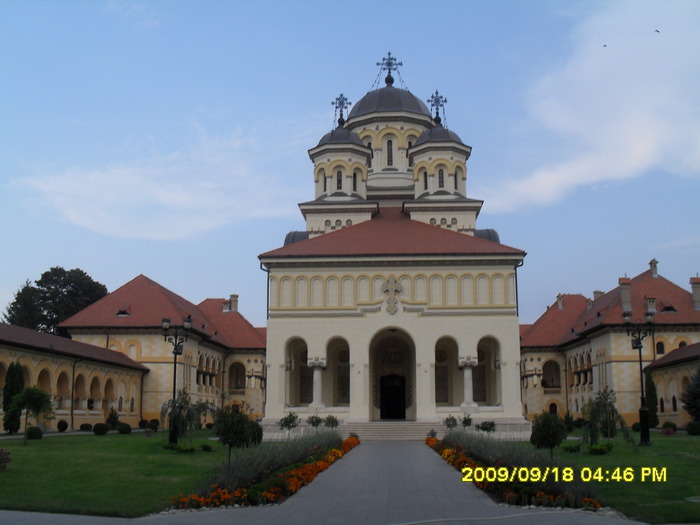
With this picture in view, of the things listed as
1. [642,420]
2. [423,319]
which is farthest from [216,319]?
[642,420]

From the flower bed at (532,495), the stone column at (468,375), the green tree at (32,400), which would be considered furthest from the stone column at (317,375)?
A: the flower bed at (532,495)

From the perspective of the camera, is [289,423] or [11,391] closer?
[11,391]

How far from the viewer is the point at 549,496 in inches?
501

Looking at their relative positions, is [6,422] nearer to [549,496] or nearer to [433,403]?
[433,403]

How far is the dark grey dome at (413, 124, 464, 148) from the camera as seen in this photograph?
49.3 m

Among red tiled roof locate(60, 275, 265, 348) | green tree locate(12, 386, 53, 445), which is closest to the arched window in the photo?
red tiled roof locate(60, 275, 265, 348)

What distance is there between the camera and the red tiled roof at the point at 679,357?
127ft

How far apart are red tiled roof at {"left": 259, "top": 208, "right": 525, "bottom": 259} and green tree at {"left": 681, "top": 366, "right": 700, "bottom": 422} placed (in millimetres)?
10465

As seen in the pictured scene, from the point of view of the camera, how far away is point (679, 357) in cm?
4028

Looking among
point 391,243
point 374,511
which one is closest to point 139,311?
point 391,243

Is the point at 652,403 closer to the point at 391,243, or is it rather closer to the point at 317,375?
the point at 391,243

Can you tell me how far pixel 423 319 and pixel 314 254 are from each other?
6851 mm

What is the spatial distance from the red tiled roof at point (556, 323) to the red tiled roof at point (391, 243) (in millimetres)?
18425

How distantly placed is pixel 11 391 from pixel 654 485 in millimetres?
25596
